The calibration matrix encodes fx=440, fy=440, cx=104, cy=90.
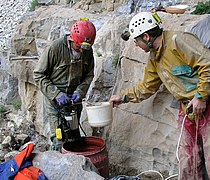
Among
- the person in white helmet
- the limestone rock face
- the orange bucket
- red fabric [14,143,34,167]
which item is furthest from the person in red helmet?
the person in white helmet

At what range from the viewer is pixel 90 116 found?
5031 millimetres

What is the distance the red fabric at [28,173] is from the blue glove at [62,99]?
0.95 metres

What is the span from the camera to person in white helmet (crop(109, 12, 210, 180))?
3967 millimetres

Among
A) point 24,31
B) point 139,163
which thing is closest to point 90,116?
point 139,163

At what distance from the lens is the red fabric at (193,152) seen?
4211mm

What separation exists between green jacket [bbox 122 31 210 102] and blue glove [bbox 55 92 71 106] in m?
1.23

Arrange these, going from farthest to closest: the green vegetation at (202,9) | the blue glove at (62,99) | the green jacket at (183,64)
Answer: the green vegetation at (202,9)
the blue glove at (62,99)
the green jacket at (183,64)

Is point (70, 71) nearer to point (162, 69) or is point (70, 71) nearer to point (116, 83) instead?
point (116, 83)

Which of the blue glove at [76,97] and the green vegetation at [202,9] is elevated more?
the green vegetation at [202,9]

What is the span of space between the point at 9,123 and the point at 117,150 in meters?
3.77

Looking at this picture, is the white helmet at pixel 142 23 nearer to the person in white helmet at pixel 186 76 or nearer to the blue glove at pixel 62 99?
the person in white helmet at pixel 186 76

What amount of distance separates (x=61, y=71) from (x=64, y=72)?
0.04 meters

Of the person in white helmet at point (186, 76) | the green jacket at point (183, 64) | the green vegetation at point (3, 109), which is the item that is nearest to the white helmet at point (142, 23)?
the person in white helmet at point (186, 76)

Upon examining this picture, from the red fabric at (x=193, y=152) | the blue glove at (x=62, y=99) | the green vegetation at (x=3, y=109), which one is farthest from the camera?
the green vegetation at (x=3, y=109)
